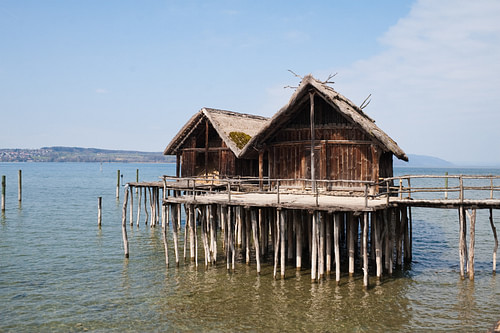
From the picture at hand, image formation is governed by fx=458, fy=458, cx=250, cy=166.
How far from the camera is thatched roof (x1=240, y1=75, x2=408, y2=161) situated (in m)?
17.7

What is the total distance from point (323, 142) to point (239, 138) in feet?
23.3

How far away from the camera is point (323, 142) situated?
64.0ft

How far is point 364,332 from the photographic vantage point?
38.1 ft

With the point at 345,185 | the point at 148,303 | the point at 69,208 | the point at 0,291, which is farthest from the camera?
the point at 69,208

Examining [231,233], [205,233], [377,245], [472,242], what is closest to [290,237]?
[231,233]

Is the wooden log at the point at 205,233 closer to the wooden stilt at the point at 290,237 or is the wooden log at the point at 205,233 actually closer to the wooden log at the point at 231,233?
the wooden log at the point at 231,233

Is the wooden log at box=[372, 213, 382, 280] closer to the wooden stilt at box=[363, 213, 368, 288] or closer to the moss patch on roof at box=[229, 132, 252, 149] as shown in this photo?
the wooden stilt at box=[363, 213, 368, 288]

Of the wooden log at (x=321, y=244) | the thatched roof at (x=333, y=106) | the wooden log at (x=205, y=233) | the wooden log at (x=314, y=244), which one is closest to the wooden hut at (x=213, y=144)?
the thatched roof at (x=333, y=106)

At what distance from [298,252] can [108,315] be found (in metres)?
7.07

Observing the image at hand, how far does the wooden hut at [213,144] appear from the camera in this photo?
26.1m

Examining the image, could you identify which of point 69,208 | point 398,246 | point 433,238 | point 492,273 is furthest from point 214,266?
point 69,208

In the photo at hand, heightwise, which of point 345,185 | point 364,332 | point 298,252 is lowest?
point 364,332

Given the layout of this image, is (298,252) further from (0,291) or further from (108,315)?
(0,291)

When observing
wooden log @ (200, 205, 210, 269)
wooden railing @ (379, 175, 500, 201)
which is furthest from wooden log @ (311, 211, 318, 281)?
wooden log @ (200, 205, 210, 269)
